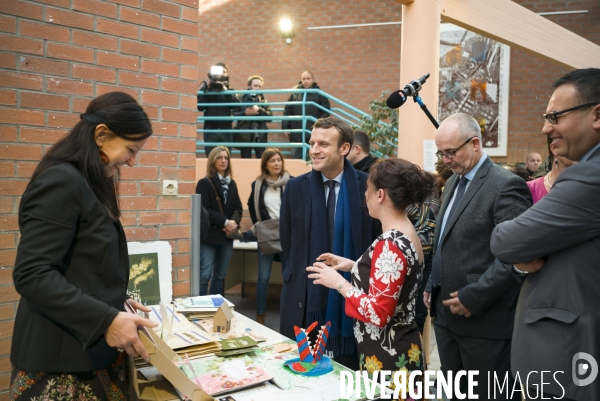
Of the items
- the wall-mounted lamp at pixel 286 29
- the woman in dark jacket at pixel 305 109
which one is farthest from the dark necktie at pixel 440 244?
the wall-mounted lamp at pixel 286 29

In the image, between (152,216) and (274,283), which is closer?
(152,216)

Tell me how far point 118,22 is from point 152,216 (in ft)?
3.30

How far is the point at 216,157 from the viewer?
17.9 ft

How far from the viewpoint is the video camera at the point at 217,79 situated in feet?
26.5

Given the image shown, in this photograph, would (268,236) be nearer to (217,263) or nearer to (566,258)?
(217,263)

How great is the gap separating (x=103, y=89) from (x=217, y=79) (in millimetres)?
5761

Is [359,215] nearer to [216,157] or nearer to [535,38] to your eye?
[216,157]

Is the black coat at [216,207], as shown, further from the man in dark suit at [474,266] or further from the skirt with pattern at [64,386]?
the skirt with pattern at [64,386]

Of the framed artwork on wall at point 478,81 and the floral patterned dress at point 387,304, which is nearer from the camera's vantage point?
the floral patterned dress at point 387,304

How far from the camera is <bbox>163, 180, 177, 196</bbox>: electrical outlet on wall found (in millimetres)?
2764

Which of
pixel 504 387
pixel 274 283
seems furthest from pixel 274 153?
pixel 504 387

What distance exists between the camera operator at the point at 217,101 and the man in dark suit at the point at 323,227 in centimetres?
555

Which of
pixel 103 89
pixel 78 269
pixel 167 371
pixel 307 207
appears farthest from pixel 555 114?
pixel 103 89

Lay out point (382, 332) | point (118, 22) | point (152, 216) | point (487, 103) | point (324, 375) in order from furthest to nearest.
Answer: point (487, 103)
point (152, 216)
point (118, 22)
point (382, 332)
point (324, 375)
